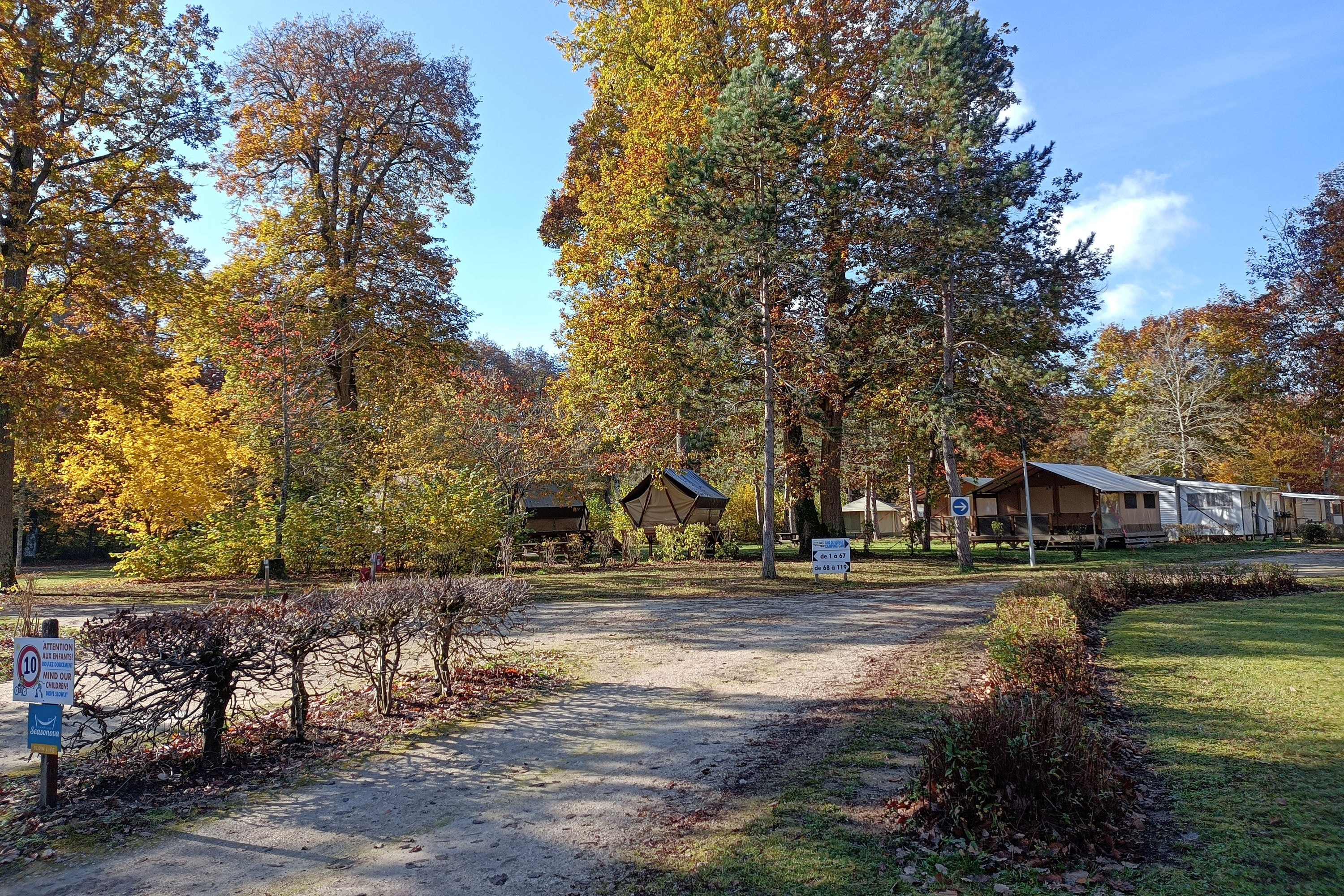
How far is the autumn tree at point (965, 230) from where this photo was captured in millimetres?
19828

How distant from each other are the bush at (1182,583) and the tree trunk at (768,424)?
19.8 feet

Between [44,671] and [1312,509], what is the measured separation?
66.4 m

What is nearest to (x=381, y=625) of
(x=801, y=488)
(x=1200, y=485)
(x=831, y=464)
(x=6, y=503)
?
(x=6, y=503)

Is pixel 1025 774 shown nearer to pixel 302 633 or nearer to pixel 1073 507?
pixel 302 633

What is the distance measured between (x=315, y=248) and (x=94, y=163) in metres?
7.58

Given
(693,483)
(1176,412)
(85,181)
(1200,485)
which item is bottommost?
(1200,485)

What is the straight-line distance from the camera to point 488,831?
167 inches

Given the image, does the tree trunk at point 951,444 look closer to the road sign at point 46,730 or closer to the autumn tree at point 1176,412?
the road sign at point 46,730

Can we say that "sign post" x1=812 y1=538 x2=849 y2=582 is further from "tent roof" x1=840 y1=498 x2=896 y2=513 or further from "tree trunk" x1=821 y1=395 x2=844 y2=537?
"tent roof" x1=840 y1=498 x2=896 y2=513

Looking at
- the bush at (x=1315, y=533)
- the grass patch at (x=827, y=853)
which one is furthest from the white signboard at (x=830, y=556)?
the bush at (x=1315, y=533)

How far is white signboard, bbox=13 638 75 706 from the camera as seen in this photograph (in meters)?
4.65

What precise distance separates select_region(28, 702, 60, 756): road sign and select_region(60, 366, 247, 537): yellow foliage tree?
15.2 m

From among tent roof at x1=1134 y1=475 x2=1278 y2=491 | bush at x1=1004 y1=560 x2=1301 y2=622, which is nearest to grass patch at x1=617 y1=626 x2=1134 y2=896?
bush at x1=1004 y1=560 x2=1301 y2=622

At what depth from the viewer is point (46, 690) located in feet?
15.3
